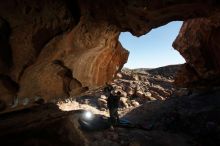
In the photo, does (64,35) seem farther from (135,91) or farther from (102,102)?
(135,91)

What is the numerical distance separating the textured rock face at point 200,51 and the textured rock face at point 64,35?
7370mm

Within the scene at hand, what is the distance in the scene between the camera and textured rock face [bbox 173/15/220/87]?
12.7m

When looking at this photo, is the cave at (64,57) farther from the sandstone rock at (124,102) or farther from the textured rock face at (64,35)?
the sandstone rock at (124,102)

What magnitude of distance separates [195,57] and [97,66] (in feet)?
31.2

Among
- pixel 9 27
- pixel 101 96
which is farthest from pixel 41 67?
pixel 101 96

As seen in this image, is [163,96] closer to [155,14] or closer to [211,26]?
[211,26]

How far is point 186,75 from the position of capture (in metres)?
16.1

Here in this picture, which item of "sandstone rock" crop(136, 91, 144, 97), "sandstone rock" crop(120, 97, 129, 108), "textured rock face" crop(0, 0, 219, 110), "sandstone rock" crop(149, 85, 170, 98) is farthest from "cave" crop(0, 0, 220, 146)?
"sandstone rock" crop(149, 85, 170, 98)

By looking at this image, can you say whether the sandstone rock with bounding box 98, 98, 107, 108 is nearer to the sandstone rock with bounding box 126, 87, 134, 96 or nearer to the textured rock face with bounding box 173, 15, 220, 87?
the sandstone rock with bounding box 126, 87, 134, 96

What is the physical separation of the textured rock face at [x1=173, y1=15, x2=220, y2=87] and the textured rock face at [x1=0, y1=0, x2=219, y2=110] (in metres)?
7.37

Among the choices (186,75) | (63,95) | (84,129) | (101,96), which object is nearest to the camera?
(63,95)

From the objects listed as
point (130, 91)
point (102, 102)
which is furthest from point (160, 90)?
point (102, 102)

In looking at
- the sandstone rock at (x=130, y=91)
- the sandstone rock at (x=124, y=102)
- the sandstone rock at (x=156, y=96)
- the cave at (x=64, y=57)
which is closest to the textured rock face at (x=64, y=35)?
the cave at (x=64, y=57)

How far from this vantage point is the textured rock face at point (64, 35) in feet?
13.1
